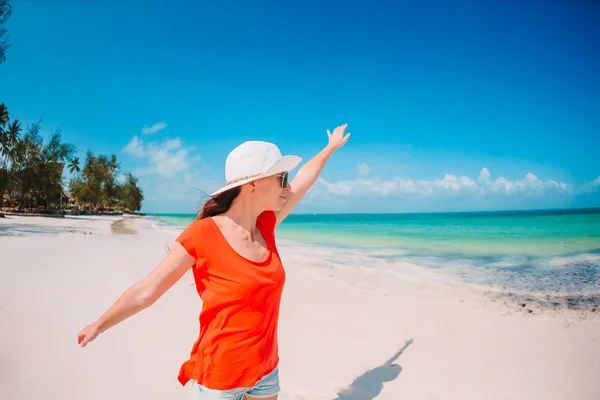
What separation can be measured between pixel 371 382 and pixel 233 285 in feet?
8.58

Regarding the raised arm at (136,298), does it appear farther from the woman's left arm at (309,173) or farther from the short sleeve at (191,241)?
the woman's left arm at (309,173)

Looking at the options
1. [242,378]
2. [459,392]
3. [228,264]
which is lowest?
[459,392]

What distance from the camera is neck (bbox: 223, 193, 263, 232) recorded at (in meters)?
1.75

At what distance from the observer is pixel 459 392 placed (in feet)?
11.1

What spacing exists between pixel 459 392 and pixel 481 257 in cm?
1127

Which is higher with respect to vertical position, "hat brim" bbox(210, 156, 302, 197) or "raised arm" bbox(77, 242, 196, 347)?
"hat brim" bbox(210, 156, 302, 197)

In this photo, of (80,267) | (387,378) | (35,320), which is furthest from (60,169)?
(387,378)

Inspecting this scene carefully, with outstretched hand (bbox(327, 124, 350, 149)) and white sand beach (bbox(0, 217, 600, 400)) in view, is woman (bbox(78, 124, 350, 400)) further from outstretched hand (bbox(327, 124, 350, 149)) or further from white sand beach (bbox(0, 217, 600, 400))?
white sand beach (bbox(0, 217, 600, 400))

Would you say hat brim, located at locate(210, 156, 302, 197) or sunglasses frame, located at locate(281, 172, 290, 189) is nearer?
hat brim, located at locate(210, 156, 302, 197)

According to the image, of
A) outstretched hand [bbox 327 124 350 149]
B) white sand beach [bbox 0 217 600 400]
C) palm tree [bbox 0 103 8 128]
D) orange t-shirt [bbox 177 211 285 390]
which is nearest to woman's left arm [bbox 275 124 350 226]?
outstretched hand [bbox 327 124 350 149]

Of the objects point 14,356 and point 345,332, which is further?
point 345,332

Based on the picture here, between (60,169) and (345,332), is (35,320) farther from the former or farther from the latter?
(60,169)

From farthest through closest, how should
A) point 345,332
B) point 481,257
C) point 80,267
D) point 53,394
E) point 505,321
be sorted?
point 481,257
point 80,267
point 505,321
point 345,332
point 53,394

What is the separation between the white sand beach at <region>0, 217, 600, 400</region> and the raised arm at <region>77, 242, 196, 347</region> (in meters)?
2.00
